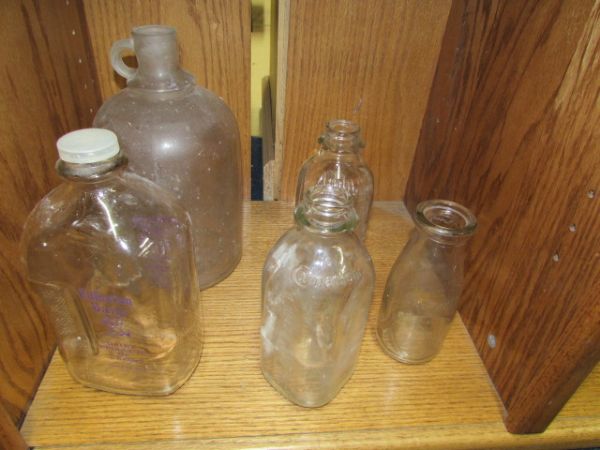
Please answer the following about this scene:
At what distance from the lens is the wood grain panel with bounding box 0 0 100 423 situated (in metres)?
0.42

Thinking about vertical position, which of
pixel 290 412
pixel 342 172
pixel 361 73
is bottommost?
pixel 290 412

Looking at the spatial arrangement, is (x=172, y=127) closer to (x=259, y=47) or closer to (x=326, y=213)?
(x=326, y=213)

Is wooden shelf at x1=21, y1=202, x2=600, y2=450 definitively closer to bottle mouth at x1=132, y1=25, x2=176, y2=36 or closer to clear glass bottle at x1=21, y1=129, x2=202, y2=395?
clear glass bottle at x1=21, y1=129, x2=202, y2=395

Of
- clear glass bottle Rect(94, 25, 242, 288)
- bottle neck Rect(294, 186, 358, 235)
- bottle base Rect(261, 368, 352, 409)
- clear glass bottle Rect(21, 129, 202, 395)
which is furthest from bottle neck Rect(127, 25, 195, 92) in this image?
bottle base Rect(261, 368, 352, 409)

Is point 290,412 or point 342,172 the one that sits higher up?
point 342,172

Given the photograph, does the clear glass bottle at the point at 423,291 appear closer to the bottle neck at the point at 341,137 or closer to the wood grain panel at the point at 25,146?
the bottle neck at the point at 341,137

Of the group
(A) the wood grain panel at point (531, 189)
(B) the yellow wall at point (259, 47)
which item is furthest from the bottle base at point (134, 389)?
(B) the yellow wall at point (259, 47)

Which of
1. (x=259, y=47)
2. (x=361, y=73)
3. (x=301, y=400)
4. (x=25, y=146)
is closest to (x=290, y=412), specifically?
(x=301, y=400)

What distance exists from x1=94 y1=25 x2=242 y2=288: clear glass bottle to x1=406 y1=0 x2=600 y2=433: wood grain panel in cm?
31

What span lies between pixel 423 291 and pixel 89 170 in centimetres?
39

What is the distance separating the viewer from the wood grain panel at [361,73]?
0.64 m

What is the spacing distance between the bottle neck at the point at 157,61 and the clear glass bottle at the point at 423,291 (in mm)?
309

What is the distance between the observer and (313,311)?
0.48 meters

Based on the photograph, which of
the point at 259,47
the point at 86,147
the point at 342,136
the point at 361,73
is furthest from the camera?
the point at 259,47
